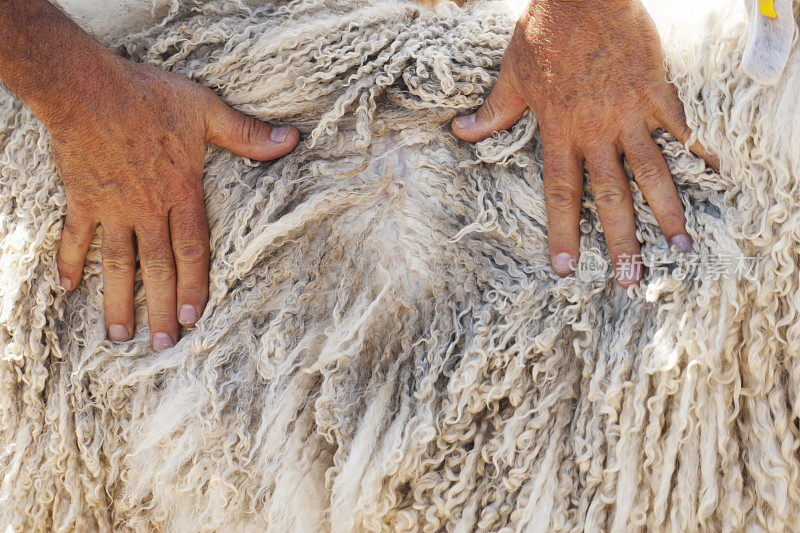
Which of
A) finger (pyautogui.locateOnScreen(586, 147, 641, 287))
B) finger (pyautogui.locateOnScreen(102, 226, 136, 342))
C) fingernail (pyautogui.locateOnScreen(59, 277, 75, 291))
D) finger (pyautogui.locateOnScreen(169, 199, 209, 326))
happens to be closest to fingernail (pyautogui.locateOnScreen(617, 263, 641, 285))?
finger (pyautogui.locateOnScreen(586, 147, 641, 287))

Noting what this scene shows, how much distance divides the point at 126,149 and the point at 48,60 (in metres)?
0.19

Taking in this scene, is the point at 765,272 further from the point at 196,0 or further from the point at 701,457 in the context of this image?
the point at 196,0

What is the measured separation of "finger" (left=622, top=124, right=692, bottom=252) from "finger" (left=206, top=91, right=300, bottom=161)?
2.01ft

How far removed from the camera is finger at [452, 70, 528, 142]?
4.17 feet

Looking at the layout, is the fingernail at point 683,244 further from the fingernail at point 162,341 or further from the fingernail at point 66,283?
the fingernail at point 66,283

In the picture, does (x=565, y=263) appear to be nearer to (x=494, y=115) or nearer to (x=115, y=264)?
(x=494, y=115)

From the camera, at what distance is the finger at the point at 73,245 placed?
52.2 inches

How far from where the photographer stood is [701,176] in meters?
1.17

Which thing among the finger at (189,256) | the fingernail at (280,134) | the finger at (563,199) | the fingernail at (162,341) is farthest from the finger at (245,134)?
the finger at (563,199)

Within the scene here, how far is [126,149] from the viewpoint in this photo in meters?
1.29

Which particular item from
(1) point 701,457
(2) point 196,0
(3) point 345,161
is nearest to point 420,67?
(3) point 345,161

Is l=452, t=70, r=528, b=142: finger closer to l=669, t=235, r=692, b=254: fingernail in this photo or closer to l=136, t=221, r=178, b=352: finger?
l=669, t=235, r=692, b=254: fingernail

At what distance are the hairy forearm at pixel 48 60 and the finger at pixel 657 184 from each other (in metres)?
0.91

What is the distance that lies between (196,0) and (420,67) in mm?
476
